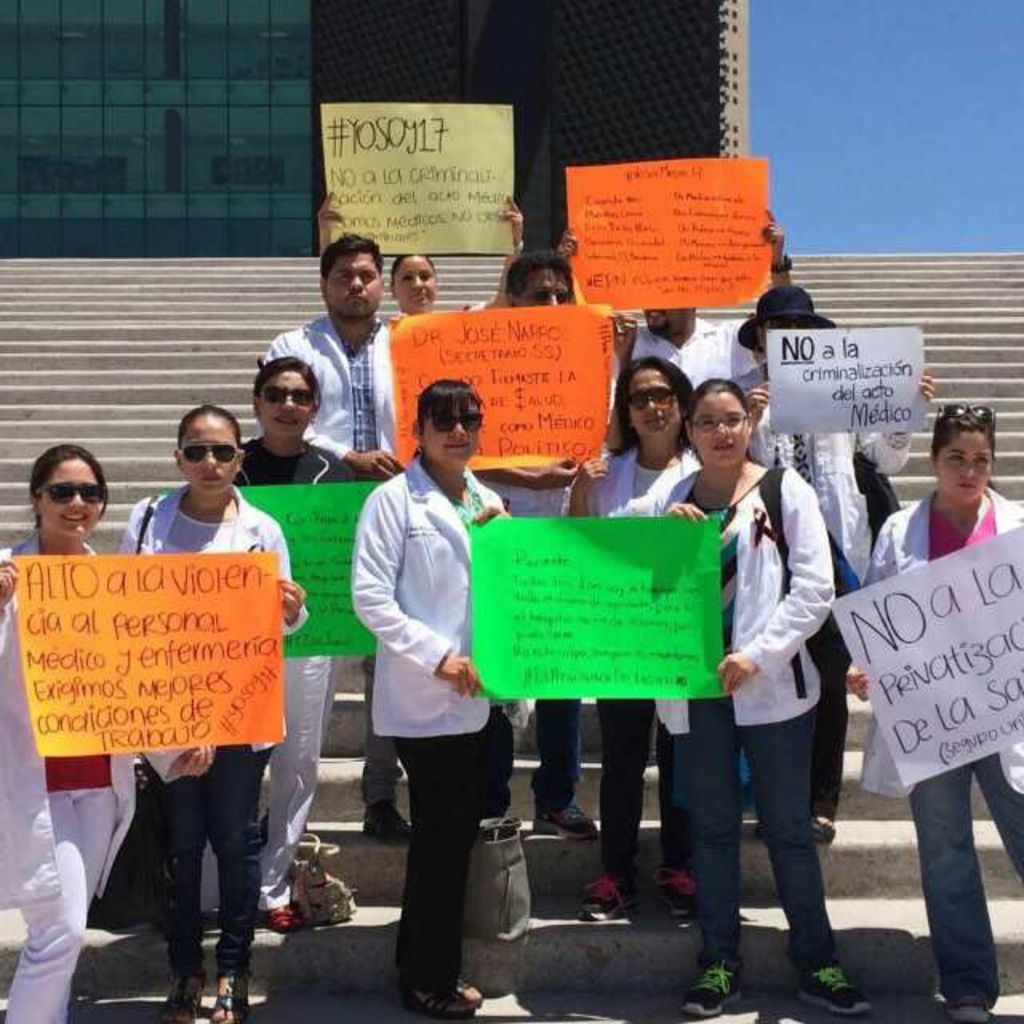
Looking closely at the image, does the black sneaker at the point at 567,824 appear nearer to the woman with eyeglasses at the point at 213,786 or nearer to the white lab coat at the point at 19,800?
the woman with eyeglasses at the point at 213,786

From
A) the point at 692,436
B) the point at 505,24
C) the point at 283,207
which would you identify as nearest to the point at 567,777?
the point at 692,436

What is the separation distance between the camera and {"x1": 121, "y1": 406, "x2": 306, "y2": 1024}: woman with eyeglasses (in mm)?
4457

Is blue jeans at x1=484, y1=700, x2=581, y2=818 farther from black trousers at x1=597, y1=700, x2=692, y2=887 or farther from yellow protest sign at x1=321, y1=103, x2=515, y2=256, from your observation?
yellow protest sign at x1=321, y1=103, x2=515, y2=256

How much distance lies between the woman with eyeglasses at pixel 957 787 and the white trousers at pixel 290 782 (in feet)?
5.57

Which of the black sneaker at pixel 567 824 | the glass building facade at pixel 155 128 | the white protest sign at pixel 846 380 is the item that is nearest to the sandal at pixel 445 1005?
the black sneaker at pixel 567 824

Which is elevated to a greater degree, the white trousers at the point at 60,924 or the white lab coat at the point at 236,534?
the white lab coat at the point at 236,534

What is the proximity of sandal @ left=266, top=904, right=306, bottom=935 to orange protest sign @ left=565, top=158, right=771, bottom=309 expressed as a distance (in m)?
2.52

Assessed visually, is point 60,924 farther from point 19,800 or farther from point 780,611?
point 780,611

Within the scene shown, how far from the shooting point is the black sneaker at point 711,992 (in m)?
4.70

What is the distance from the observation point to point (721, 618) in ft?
15.1

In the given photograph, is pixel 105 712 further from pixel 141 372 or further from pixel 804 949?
pixel 141 372

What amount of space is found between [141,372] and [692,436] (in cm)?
656

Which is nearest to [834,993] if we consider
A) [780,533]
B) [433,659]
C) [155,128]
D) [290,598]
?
[780,533]

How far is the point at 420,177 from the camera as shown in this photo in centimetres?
652
